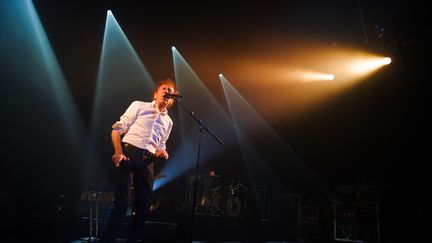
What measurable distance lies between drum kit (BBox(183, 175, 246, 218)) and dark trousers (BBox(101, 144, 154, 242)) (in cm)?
515

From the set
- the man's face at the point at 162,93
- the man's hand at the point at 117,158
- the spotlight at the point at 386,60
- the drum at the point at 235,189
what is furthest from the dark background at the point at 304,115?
the man's hand at the point at 117,158

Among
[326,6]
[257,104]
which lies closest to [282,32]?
[326,6]

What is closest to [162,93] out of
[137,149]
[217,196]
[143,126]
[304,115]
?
[143,126]

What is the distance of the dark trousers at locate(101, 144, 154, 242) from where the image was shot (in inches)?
90.9

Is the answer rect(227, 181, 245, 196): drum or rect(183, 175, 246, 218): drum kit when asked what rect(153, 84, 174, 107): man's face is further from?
rect(227, 181, 245, 196): drum

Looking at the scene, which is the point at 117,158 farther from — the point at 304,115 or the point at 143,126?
the point at 304,115

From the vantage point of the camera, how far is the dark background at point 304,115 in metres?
5.78

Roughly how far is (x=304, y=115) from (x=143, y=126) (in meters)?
6.70

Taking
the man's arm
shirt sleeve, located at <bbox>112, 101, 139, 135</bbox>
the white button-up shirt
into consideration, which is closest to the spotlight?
the white button-up shirt

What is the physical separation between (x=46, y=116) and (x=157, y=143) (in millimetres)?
5799

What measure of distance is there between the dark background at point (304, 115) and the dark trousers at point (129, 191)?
3973 mm

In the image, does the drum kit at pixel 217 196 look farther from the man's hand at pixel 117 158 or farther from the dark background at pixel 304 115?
→ the man's hand at pixel 117 158

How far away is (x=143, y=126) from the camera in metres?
2.48

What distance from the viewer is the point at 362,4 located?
5.33 metres
